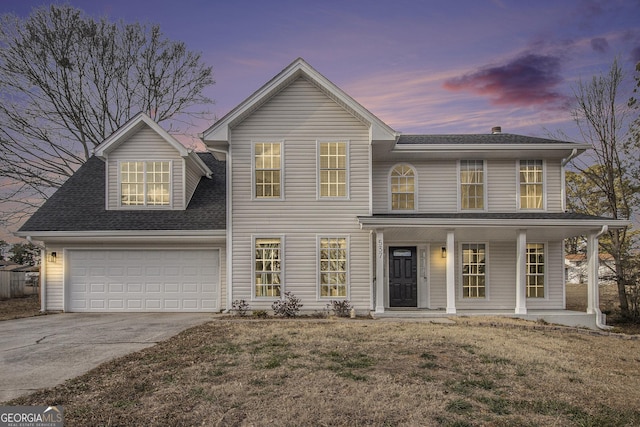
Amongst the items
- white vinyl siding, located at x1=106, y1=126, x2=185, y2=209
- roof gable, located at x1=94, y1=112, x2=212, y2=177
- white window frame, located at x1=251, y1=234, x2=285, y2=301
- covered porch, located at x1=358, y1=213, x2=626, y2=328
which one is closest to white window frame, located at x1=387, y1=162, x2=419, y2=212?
covered porch, located at x1=358, y1=213, x2=626, y2=328

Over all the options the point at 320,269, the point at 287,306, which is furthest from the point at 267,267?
the point at 320,269

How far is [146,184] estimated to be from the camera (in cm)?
1569

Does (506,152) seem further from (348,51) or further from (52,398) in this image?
(52,398)

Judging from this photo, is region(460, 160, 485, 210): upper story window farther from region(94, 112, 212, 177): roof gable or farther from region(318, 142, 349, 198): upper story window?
region(94, 112, 212, 177): roof gable

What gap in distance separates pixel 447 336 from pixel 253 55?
12535 millimetres

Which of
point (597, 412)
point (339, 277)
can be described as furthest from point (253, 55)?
point (597, 412)

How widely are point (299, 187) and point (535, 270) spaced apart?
8476mm

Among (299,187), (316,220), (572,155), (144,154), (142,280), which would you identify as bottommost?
(142,280)

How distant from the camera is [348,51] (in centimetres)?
1566

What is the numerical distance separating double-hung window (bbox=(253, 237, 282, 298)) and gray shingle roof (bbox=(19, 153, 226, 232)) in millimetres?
1652

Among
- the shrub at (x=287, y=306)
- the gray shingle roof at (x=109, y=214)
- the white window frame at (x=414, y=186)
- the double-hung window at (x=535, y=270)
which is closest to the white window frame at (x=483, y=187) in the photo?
the white window frame at (x=414, y=186)

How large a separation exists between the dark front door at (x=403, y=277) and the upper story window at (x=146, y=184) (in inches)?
320

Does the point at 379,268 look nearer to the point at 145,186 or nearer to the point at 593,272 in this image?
the point at 593,272
